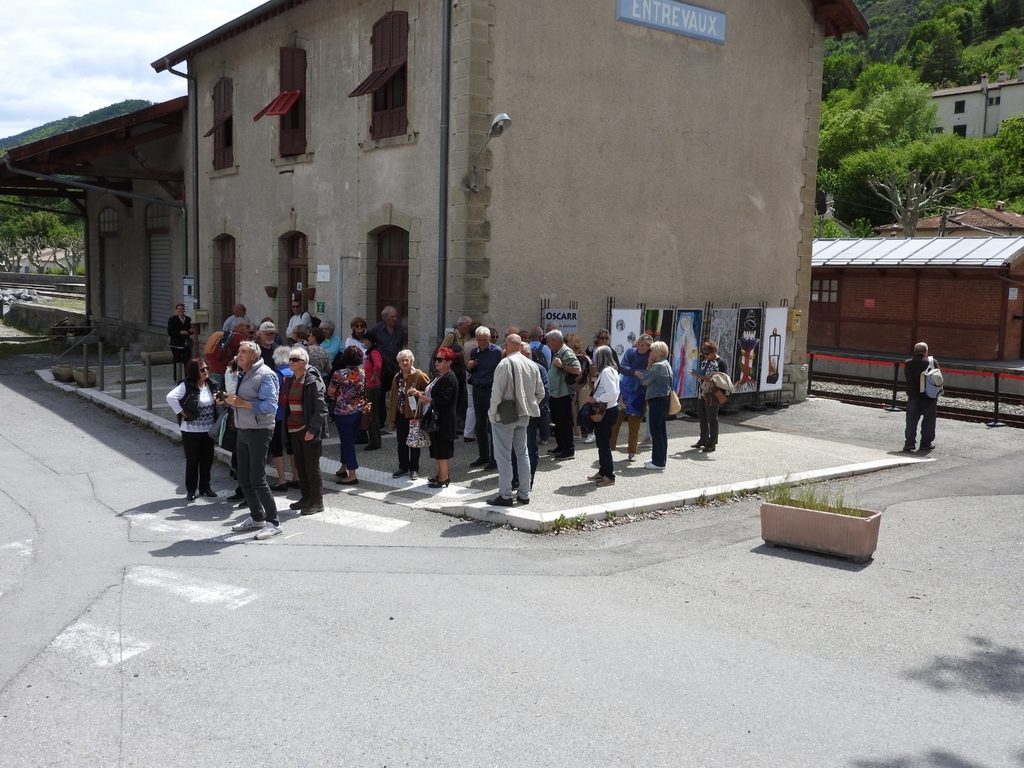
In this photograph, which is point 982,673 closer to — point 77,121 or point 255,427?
point 255,427

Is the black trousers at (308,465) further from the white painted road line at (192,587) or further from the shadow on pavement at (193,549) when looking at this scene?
the white painted road line at (192,587)

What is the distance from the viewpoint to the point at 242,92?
732 inches

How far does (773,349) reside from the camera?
1748 cm

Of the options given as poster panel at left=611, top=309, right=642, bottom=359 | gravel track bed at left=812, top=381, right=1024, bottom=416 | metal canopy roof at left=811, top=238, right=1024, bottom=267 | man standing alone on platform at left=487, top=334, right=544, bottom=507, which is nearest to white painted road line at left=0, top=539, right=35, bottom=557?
man standing alone on platform at left=487, top=334, right=544, bottom=507

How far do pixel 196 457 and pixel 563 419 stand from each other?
4399 millimetres

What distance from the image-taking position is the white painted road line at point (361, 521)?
8656 millimetres

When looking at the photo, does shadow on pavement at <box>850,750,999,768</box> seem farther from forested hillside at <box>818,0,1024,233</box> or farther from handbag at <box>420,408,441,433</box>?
forested hillside at <box>818,0,1024,233</box>

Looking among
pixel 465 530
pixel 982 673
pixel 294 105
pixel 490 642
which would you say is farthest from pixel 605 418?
pixel 294 105

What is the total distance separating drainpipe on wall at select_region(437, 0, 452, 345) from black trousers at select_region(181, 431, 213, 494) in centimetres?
456

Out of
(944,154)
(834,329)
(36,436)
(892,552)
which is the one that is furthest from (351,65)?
(944,154)

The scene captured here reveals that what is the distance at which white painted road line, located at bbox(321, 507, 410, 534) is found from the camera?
8.66 metres

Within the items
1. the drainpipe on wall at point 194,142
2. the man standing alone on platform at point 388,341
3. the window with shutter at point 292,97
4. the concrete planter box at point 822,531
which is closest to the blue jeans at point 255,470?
the concrete planter box at point 822,531

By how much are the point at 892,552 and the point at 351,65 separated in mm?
11395

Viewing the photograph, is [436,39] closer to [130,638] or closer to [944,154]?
[130,638]
